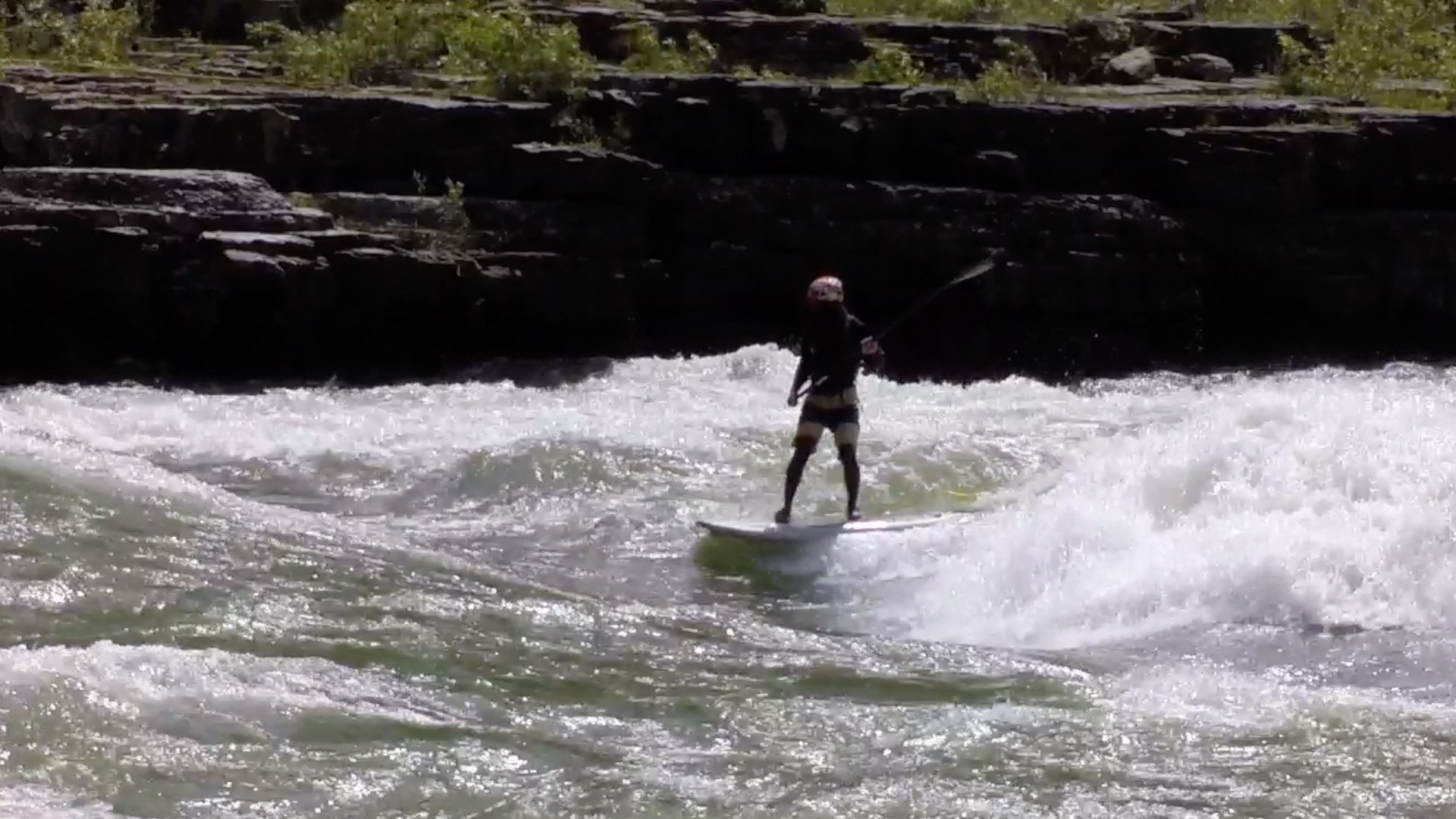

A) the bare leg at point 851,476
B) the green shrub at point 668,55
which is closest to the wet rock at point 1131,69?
the green shrub at point 668,55

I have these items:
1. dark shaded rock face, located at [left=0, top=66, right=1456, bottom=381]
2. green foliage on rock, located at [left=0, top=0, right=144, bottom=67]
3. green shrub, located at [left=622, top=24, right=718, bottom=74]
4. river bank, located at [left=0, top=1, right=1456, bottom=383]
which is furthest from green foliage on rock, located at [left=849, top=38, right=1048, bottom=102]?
green foliage on rock, located at [left=0, top=0, right=144, bottom=67]

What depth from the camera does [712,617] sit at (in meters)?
9.27

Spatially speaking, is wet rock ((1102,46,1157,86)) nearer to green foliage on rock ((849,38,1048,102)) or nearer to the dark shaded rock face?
green foliage on rock ((849,38,1048,102))

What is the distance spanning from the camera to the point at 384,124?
1752 cm

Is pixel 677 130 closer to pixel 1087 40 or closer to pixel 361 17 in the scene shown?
pixel 361 17

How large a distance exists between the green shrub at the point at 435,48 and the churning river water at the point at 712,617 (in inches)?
200

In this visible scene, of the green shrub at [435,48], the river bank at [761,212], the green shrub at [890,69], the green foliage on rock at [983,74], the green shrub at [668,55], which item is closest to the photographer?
the river bank at [761,212]

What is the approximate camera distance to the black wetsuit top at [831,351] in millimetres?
10664

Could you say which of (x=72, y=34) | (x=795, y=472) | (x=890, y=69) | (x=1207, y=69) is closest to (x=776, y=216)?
(x=890, y=69)

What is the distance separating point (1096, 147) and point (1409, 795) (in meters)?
12.4

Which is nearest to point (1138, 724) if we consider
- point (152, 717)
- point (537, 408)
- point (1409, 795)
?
point (1409, 795)

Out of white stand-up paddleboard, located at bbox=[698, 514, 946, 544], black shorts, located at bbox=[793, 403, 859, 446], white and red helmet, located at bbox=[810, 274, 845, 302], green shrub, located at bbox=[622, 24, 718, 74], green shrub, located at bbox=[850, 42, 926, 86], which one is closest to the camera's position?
white stand-up paddleboard, located at bbox=[698, 514, 946, 544]

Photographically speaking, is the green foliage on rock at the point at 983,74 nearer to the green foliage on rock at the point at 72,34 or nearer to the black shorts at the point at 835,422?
the green foliage on rock at the point at 72,34

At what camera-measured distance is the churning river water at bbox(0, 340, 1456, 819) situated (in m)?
6.68
